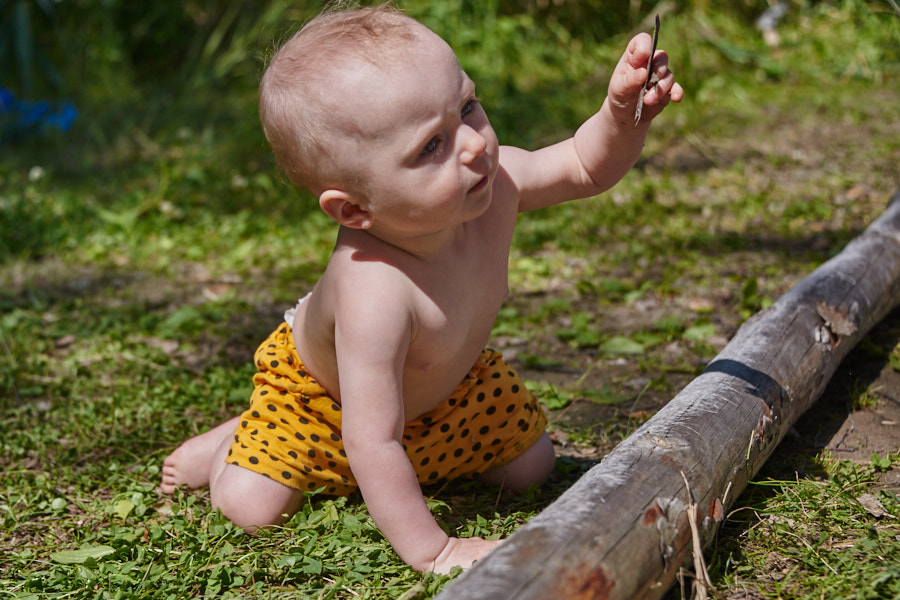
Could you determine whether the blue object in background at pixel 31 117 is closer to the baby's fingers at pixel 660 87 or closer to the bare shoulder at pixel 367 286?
the bare shoulder at pixel 367 286

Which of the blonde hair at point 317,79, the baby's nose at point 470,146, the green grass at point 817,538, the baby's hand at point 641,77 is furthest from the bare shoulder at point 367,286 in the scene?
the green grass at point 817,538

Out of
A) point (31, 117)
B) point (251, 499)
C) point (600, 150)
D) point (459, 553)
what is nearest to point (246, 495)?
point (251, 499)

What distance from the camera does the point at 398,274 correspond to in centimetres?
190

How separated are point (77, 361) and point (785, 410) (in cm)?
228

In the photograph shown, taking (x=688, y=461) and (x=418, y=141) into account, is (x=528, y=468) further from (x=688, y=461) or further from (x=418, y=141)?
(x=418, y=141)

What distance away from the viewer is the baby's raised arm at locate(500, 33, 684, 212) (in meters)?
1.88

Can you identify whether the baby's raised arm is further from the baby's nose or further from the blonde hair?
the blonde hair

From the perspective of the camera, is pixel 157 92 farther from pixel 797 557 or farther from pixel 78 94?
pixel 797 557

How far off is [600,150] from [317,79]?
70 cm

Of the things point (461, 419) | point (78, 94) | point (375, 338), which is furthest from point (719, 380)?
point (78, 94)

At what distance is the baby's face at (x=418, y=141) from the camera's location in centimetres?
173

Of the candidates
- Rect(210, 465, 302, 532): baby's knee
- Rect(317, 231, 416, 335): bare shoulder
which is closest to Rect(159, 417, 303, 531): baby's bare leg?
Rect(210, 465, 302, 532): baby's knee

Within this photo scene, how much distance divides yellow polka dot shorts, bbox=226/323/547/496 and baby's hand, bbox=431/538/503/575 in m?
0.39

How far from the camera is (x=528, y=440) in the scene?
2.31 m
